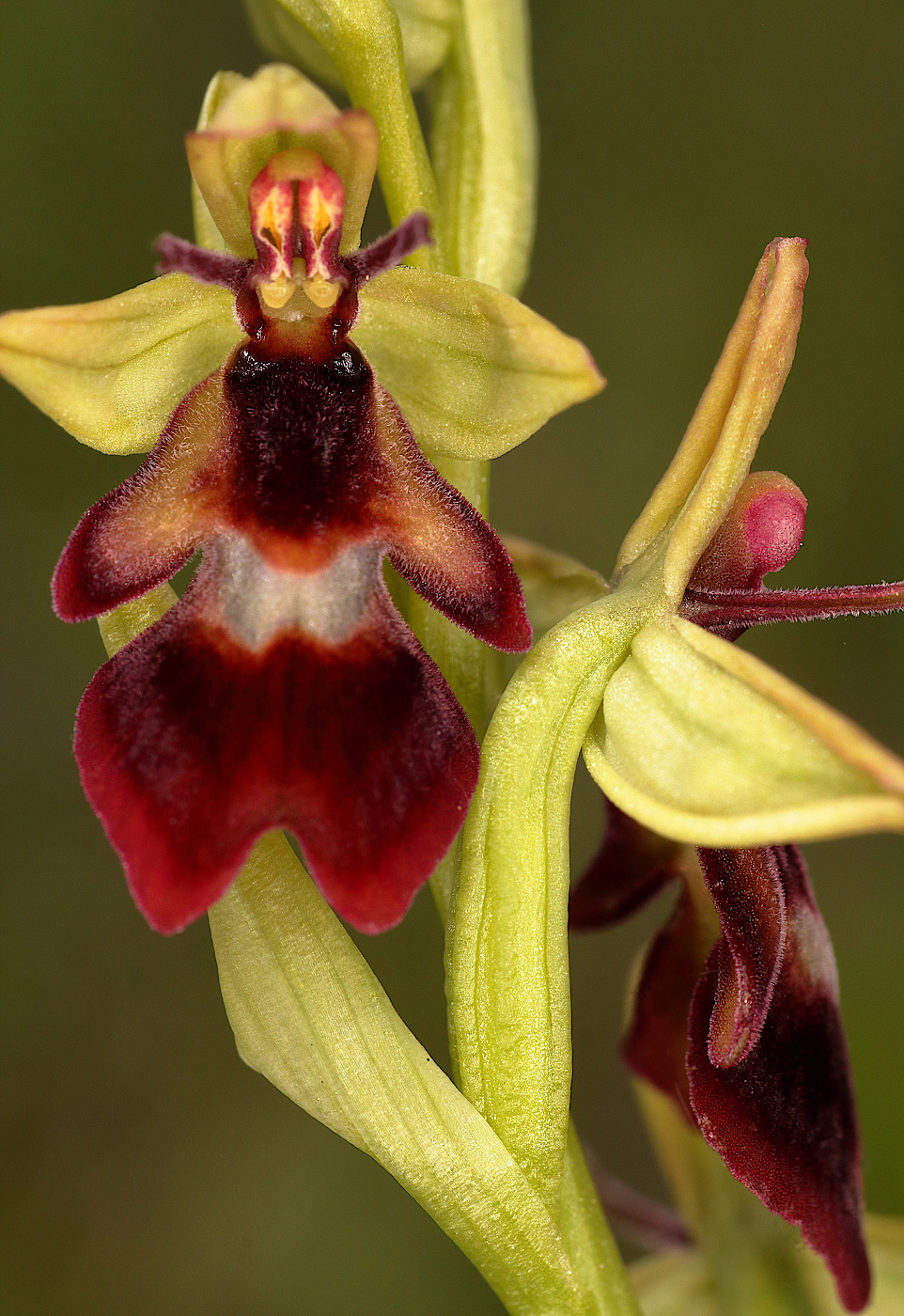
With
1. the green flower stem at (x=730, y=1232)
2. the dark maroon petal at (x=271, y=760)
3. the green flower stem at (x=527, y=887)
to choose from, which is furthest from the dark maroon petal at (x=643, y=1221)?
the dark maroon petal at (x=271, y=760)

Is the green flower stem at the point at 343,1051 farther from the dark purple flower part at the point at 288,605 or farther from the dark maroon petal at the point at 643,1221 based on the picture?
the dark maroon petal at the point at 643,1221

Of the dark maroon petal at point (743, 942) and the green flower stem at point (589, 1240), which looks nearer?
the dark maroon petal at point (743, 942)

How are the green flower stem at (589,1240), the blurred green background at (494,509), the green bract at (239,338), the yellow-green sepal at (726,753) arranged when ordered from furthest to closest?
the blurred green background at (494,509) < the green flower stem at (589,1240) < the green bract at (239,338) < the yellow-green sepal at (726,753)

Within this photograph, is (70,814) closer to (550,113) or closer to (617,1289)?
(550,113)

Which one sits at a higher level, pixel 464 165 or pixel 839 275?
pixel 464 165

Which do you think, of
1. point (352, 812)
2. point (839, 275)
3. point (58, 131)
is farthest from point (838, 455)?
point (352, 812)

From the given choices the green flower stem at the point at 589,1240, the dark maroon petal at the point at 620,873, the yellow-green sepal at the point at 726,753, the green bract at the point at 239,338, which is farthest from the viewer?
the dark maroon petal at the point at 620,873

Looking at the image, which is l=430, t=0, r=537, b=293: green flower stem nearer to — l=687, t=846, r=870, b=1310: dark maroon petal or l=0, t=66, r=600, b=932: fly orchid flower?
l=0, t=66, r=600, b=932: fly orchid flower
